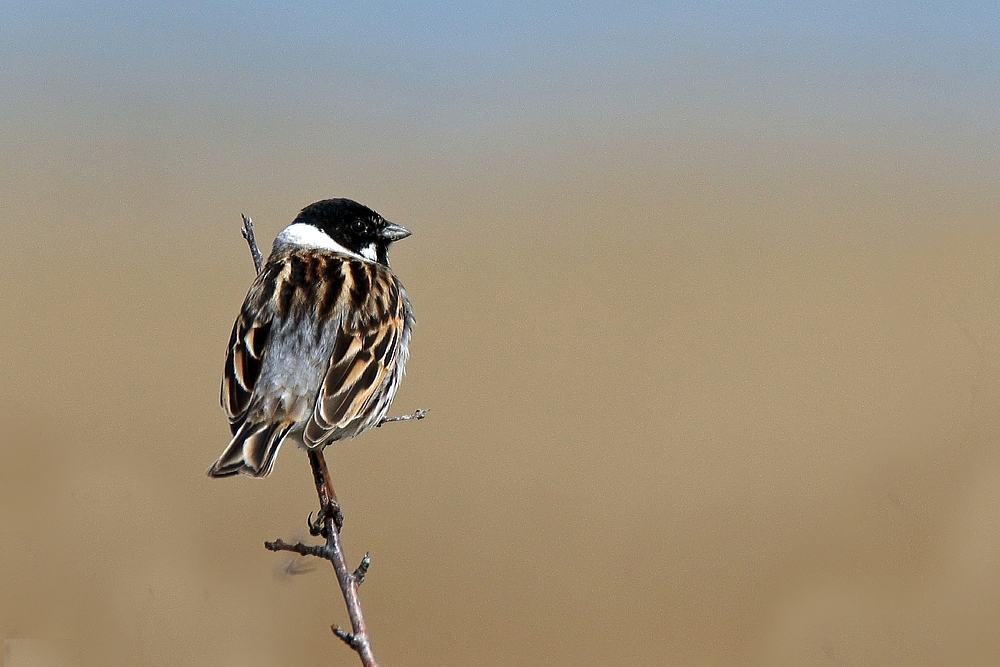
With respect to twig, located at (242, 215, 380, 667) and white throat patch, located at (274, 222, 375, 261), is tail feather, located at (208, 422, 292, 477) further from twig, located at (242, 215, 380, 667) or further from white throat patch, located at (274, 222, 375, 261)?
white throat patch, located at (274, 222, 375, 261)

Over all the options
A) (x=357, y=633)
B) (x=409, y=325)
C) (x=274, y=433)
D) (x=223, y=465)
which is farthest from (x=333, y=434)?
(x=357, y=633)

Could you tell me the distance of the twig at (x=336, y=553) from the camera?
2242 mm

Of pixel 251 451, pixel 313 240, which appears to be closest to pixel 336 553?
pixel 251 451

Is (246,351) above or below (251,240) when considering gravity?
below

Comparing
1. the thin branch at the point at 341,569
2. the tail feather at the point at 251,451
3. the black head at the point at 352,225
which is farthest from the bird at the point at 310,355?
the black head at the point at 352,225

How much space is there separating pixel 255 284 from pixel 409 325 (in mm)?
665

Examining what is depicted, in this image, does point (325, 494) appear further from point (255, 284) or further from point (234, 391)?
point (255, 284)

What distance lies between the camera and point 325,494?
3102 mm

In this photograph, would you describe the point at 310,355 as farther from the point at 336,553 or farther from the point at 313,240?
the point at 336,553

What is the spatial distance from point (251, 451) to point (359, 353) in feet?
2.24

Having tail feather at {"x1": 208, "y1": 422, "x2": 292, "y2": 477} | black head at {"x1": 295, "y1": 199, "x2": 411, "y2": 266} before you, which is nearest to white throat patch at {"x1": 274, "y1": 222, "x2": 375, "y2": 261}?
black head at {"x1": 295, "y1": 199, "x2": 411, "y2": 266}

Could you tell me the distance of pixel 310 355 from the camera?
12.4 feet

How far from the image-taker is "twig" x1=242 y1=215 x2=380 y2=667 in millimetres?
2242

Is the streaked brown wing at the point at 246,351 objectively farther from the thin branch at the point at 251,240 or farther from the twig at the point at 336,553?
the twig at the point at 336,553
